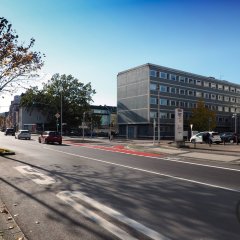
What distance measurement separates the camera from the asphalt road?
6.43 m

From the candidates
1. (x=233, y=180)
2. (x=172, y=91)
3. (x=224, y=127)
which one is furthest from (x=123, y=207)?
(x=224, y=127)

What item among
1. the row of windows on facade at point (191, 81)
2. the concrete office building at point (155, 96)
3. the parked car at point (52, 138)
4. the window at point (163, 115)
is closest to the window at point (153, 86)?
the concrete office building at point (155, 96)

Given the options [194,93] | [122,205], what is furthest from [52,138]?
[194,93]

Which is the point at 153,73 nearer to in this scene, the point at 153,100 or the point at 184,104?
the point at 153,100

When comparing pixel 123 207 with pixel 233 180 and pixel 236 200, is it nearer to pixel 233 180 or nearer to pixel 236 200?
pixel 236 200

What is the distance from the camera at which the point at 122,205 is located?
28.2ft

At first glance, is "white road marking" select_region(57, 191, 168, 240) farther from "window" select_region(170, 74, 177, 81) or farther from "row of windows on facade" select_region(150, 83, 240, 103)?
"window" select_region(170, 74, 177, 81)

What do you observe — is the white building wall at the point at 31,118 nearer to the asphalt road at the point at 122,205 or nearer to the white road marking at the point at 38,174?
the white road marking at the point at 38,174

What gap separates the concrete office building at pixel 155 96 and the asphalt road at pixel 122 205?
6597 centimetres

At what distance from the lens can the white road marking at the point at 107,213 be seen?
20.5ft

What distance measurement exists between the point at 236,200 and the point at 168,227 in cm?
334

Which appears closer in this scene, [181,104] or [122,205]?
[122,205]

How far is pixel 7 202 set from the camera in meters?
8.90

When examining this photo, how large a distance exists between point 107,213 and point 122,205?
2.96 ft
